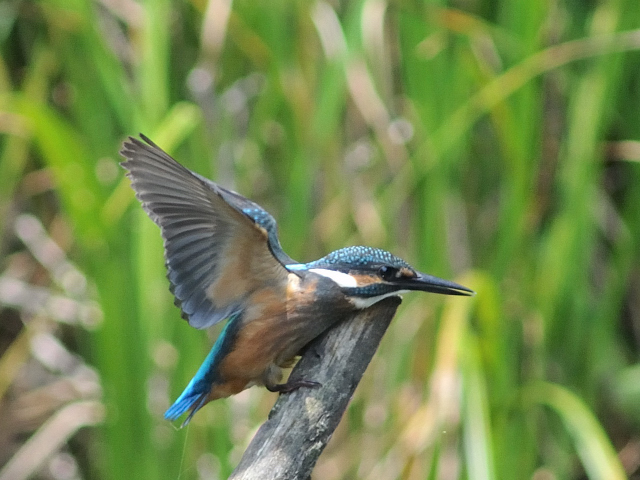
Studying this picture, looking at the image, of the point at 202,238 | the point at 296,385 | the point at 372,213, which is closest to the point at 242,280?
the point at 202,238

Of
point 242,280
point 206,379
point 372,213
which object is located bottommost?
point 372,213

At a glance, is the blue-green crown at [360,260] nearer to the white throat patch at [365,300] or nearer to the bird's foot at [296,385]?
the white throat patch at [365,300]

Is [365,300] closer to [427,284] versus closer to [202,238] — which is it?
[427,284]

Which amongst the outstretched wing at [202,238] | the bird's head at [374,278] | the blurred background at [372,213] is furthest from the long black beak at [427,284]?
the blurred background at [372,213]

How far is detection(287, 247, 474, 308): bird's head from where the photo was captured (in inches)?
44.6

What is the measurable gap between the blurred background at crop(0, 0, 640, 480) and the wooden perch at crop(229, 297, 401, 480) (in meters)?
0.52

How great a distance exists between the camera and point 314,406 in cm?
91

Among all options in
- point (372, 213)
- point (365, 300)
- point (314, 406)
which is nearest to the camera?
point (314, 406)

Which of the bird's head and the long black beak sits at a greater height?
the bird's head

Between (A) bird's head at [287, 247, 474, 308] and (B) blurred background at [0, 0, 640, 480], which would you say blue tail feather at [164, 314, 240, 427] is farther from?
(B) blurred background at [0, 0, 640, 480]

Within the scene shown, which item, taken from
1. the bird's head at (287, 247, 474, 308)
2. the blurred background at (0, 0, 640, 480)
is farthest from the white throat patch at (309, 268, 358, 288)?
the blurred background at (0, 0, 640, 480)

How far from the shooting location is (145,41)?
1.87 metres

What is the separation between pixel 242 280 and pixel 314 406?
0.33 meters

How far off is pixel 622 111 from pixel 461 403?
1.00 metres
